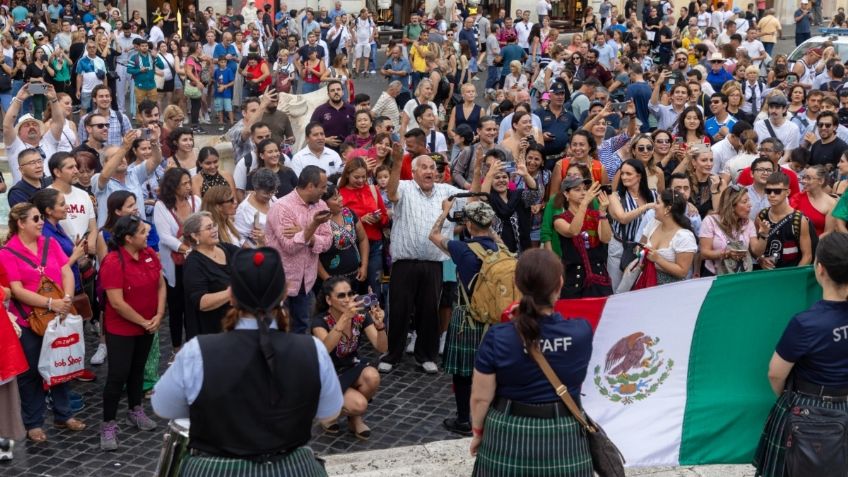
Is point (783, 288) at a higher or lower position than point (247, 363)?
lower

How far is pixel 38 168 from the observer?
27.9ft

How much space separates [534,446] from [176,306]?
432 centimetres

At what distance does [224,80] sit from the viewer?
19.4m

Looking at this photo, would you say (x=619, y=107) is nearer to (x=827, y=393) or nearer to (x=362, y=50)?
(x=827, y=393)

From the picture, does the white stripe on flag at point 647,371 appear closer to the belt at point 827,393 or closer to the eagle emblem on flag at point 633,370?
the eagle emblem on flag at point 633,370

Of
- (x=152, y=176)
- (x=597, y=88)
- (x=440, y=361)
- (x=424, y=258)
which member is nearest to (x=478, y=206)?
(x=424, y=258)

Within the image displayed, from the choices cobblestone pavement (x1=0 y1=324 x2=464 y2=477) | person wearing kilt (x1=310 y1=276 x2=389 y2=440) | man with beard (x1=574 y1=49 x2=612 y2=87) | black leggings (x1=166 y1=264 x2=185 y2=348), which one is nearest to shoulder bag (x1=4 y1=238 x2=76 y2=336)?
cobblestone pavement (x1=0 y1=324 x2=464 y2=477)

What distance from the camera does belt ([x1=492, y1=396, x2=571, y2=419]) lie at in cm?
460

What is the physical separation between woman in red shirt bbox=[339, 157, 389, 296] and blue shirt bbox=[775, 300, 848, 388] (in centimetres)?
444

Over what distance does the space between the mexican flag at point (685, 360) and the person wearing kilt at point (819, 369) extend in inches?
33.1

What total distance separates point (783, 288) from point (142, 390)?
168 inches

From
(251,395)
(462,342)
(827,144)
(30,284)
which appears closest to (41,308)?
(30,284)

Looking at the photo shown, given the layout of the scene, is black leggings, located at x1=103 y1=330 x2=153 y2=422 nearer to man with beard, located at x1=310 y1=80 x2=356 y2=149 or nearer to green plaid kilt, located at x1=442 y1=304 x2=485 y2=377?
green plaid kilt, located at x1=442 y1=304 x2=485 y2=377

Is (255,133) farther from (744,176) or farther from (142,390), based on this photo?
(744,176)
